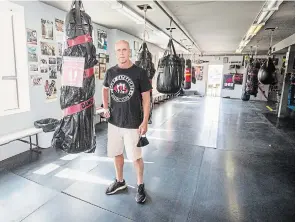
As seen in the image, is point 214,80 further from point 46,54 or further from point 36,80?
point 36,80

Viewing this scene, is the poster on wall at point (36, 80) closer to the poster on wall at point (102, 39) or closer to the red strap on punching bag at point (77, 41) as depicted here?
the poster on wall at point (102, 39)

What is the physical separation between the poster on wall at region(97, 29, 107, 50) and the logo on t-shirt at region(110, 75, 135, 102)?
354 centimetres

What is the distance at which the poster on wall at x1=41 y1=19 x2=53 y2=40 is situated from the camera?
12.0ft

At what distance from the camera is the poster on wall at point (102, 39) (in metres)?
5.21

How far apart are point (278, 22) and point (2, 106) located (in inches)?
226

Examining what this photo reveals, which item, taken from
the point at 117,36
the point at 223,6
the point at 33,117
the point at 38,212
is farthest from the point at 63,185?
the point at 117,36

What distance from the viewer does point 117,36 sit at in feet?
18.6

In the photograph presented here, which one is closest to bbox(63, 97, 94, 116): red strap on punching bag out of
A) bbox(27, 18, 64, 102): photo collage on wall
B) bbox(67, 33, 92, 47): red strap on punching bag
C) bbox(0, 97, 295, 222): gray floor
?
bbox(67, 33, 92, 47): red strap on punching bag

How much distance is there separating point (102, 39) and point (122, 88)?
12.3 ft

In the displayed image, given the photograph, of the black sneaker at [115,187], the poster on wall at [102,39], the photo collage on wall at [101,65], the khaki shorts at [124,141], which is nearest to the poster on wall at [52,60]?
the photo collage on wall at [101,65]

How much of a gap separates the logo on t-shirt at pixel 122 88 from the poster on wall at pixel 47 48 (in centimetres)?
229

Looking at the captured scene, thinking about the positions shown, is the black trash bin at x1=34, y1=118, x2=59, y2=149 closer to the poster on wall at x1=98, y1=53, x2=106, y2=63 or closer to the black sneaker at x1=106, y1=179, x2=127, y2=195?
the black sneaker at x1=106, y1=179, x2=127, y2=195

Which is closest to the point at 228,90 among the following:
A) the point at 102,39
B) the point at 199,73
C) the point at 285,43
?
the point at 199,73

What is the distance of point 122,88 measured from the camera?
2.10m
